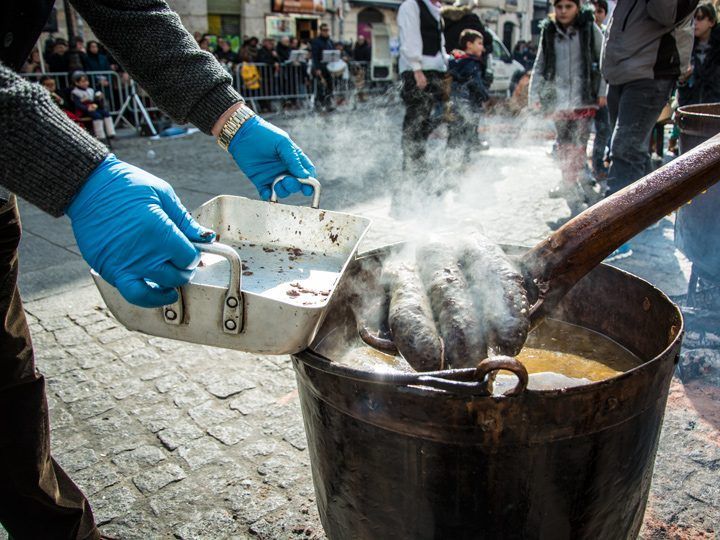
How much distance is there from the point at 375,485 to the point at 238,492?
1.22 meters

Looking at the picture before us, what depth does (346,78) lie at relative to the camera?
57.4 feet

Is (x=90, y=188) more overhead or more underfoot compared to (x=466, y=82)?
more underfoot

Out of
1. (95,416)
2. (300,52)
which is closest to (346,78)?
(300,52)

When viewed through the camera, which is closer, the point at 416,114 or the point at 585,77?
the point at 585,77

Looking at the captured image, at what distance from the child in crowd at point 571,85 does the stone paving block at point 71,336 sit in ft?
17.2

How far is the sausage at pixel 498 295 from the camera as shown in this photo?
179cm

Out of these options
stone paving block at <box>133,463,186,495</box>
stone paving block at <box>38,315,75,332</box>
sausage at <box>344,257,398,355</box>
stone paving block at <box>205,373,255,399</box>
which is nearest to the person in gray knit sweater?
sausage at <box>344,257,398,355</box>

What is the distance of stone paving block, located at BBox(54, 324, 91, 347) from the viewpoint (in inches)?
155

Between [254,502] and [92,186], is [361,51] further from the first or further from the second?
[92,186]

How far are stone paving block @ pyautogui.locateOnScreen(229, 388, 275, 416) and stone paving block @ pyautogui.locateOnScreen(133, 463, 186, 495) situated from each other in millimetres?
546

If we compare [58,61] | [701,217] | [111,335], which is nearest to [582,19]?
[701,217]

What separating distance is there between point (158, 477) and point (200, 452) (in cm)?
25

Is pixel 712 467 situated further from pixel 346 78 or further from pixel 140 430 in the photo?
pixel 346 78

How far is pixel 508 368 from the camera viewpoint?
135 cm
